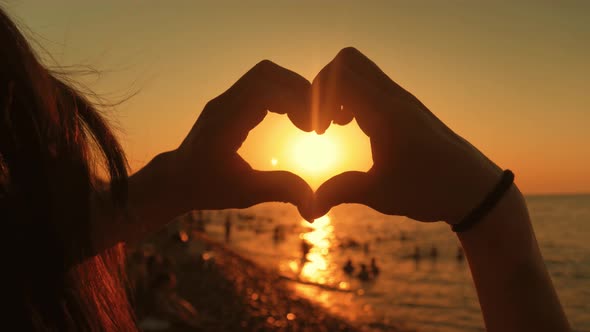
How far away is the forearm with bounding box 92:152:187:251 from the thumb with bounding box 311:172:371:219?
296 millimetres

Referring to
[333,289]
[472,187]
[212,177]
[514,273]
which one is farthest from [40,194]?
[333,289]

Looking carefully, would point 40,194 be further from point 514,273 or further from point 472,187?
point 514,273

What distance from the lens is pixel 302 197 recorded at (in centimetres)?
118

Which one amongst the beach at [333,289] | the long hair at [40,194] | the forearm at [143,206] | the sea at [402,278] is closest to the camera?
the long hair at [40,194]

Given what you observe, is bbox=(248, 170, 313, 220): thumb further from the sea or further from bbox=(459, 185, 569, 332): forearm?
the sea

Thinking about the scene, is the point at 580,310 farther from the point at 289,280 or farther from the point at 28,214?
the point at 28,214

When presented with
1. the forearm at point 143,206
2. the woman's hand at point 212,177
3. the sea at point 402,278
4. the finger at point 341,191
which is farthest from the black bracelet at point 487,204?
Answer: the sea at point 402,278

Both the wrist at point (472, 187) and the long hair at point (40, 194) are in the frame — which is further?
the wrist at point (472, 187)

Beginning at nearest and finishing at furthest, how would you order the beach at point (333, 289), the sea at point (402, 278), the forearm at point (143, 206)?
the forearm at point (143, 206) < the beach at point (333, 289) < the sea at point (402, 278)

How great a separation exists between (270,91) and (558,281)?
39.9 metres

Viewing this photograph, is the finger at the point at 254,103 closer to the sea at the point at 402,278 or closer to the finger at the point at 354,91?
the finger at the point at 354,91

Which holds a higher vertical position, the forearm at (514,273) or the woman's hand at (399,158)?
the woman's hand at (399,158)

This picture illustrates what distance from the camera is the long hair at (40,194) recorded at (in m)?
0.99

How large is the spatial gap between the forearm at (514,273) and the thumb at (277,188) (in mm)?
405
